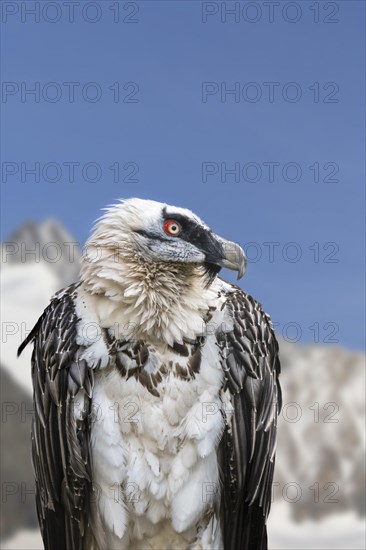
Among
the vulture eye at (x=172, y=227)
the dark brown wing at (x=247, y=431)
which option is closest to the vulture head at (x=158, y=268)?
the vulture eye at (x=172, y=227)

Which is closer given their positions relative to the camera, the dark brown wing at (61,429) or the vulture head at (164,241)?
the dark brown wing at (61,429)

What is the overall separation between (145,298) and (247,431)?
1.32 meters

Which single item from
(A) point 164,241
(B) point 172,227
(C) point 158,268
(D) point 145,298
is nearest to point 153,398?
(D) point 145,298

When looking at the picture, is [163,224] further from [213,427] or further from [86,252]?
[213,427]

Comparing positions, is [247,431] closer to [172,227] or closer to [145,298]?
[145,298]

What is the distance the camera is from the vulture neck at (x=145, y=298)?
Answer: 7.04m

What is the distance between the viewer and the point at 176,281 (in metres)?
7.20

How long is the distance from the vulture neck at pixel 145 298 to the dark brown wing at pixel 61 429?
0.31 m

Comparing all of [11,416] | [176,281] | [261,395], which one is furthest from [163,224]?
[11,416]

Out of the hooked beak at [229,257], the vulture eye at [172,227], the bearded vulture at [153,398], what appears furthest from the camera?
the vulture eye at [172,227]

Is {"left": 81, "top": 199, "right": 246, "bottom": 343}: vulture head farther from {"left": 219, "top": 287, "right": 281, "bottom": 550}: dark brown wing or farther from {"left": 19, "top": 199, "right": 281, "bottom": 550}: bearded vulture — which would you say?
{"left": 219, "top": 287, "right": 281, "bottom": 550}: dark brown wing

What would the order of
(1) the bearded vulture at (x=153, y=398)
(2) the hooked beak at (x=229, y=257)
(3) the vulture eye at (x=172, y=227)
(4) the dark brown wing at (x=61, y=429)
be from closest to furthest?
(1) the bearded vulture at (x=153, y=398) → (4) the dark brown wing at (x=61, y=429) → (2) the hooked beak at (x=229, y=257) → (3) the vulture eye at (x=172, y=227)

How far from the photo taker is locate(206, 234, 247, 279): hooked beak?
7.11 m

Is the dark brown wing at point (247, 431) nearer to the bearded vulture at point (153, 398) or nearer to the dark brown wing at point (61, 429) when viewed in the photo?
the bearded vulture at point (153, 398)
